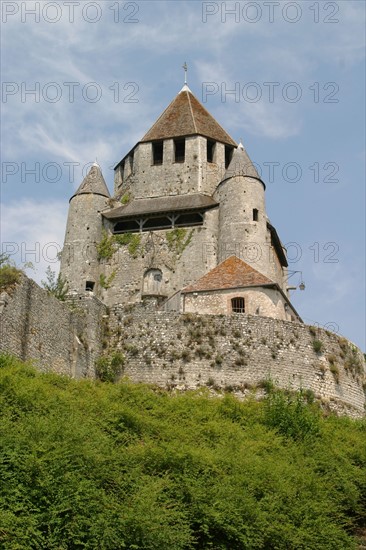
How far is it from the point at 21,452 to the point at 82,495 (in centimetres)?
138

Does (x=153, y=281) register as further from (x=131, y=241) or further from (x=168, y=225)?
(x=168, y=225)

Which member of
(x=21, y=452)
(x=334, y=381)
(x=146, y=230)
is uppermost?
(x=146, y=230)

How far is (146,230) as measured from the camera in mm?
42844

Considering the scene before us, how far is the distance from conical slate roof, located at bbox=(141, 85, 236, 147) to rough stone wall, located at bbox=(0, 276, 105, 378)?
18.2 metres

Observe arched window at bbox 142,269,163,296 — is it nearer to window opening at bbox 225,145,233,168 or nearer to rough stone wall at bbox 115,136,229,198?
rough stone wall at bbox 115,136,229,198

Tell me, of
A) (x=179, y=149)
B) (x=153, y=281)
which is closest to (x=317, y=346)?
(x=153, y=281)

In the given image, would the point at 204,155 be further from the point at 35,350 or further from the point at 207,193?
the point at 35,350

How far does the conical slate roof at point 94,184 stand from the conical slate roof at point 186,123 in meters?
3.36

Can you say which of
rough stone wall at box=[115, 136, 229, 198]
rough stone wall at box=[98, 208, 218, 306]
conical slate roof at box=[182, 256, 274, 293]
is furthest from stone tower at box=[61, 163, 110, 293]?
conical slate roof at box=[182, 256, 274, 293]

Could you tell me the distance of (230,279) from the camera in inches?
1316

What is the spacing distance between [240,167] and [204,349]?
1542 cm

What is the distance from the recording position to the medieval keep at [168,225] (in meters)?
40.8

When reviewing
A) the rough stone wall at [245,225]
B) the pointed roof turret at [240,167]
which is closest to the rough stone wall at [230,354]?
Result: the rough stone wall at [245,225]

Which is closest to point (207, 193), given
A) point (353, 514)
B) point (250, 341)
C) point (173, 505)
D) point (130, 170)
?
point (130, 170)
